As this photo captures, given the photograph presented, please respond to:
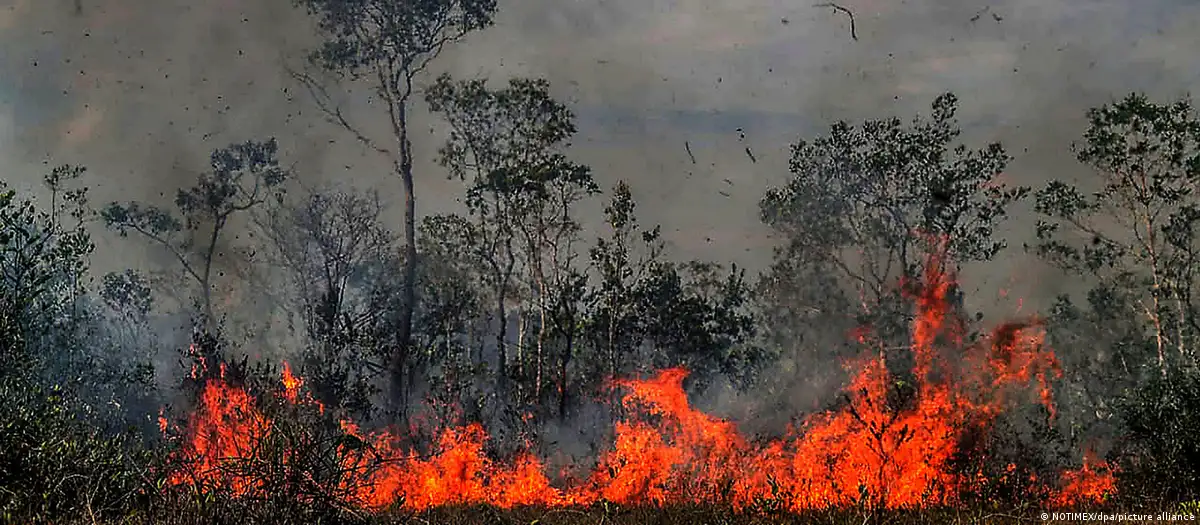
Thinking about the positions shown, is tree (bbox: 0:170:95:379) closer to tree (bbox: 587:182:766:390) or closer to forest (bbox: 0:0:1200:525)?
forest (bbox: 0:0:1200:525)

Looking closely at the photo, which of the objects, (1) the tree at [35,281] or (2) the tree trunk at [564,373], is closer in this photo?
(1) the tree at [35,281]

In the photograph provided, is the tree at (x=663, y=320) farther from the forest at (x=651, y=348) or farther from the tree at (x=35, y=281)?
the tree at (x=35, y=281)

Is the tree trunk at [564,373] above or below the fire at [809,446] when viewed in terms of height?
above

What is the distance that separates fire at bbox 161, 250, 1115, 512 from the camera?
65.5 ft

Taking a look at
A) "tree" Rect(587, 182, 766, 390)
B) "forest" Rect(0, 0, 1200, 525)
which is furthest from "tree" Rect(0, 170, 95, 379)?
"tree" Rect(587, 182, 766, 390)

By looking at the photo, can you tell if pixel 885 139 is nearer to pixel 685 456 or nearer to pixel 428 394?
pixel 685 456

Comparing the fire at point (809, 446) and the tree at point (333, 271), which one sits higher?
the tree at point (333, 271)

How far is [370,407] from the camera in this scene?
2938cm

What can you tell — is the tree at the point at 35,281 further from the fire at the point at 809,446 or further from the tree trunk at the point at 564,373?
the tree trunk at the point at 564,373

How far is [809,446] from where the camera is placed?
21750 millimetres

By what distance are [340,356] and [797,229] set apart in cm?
1463

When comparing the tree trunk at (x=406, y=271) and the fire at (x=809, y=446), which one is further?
the tree trunk at (x=406, y=271)

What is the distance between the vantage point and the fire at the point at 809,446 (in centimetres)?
1997

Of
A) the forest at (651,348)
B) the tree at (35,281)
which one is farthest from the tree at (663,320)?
the tree at (35,281)
